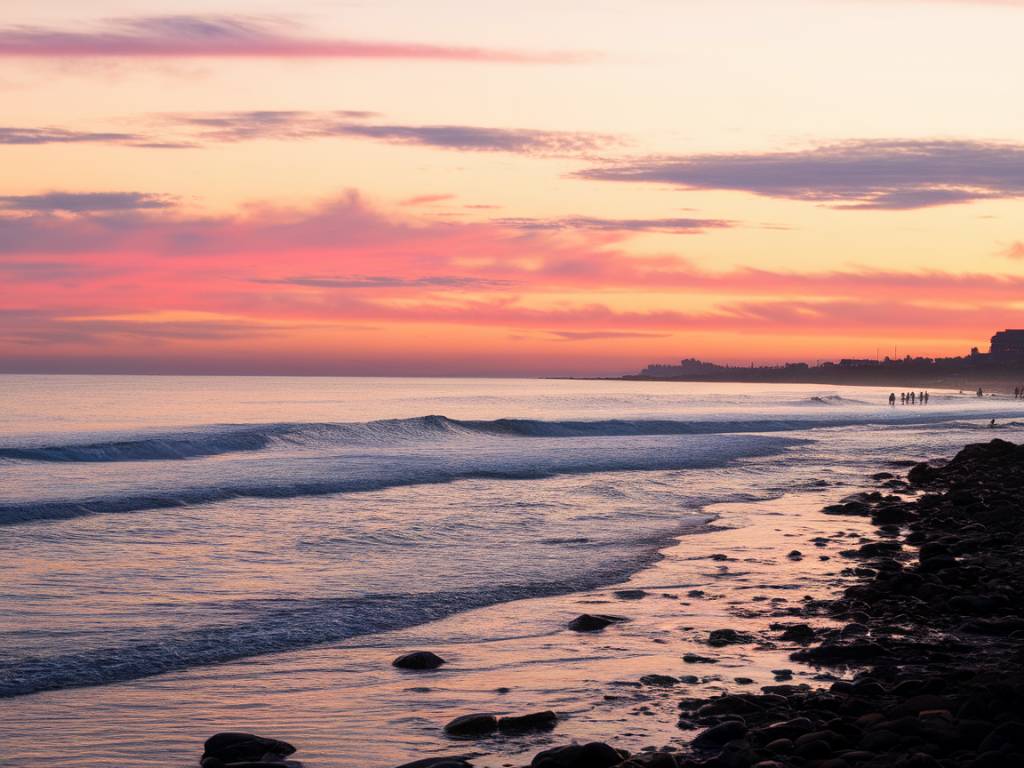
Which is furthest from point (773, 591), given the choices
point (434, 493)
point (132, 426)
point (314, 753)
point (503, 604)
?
point (132, 426)

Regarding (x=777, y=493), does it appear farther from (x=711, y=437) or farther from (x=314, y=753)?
(x=711, y=437)

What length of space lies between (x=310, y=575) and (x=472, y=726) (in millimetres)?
6040

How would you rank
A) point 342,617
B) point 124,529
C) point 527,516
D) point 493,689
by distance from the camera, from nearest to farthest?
point 493,689 → point 342,617 → point 124,529 → point 527,516

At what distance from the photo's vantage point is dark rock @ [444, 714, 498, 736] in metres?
7.00

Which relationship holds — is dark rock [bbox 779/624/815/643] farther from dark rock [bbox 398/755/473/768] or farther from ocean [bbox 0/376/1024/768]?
dark rock [bbox 398/755/473/768]

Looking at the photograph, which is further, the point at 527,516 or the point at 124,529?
the point at 527,516

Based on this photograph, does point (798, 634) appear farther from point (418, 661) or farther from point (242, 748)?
point (242, 748)

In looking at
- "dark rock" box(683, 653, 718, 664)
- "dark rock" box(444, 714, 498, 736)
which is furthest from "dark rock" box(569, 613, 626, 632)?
"dark rock" box(444, 714, 498, 736)

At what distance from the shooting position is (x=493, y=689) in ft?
26.5

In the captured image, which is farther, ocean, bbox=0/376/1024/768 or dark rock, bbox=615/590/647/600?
dark rock, bbox=615/590/647/600

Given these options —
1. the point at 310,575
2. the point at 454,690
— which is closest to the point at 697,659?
the point at 454,690

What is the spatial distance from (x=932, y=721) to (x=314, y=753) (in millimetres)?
3863

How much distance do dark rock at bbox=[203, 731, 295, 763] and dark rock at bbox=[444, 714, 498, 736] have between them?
1076mm

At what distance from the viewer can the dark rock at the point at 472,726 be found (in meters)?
7.00
